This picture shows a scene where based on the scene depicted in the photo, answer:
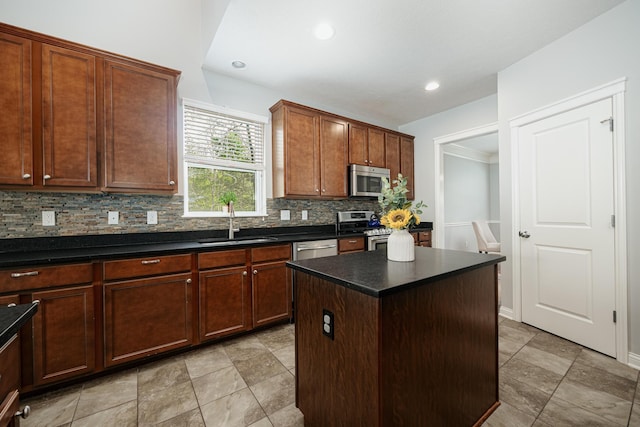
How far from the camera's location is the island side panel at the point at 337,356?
110cm

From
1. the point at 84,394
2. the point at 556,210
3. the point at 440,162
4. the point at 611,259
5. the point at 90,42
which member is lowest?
the point at 84,394

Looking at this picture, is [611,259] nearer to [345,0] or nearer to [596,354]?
[596,354]

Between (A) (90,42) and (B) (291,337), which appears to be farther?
(B) (291,337)

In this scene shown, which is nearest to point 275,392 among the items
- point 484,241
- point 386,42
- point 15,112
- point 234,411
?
point 234,411

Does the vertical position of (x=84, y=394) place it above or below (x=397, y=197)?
below

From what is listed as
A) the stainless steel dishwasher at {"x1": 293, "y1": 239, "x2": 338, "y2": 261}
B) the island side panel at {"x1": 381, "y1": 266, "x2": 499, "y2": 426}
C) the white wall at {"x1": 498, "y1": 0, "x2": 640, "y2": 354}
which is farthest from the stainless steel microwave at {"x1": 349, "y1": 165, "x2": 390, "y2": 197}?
the island side panel at {"x1": 381, "y1": 266, "x2": 499, "y2": 426}

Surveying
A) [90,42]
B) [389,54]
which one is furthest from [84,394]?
→ [389,54]

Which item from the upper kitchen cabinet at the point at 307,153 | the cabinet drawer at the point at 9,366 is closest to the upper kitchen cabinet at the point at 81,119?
the upper kitchen cabinet at the point at 307,153

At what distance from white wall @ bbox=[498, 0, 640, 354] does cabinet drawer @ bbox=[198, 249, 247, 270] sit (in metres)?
2.86

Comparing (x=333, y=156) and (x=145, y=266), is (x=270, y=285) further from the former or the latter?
(x=333, y=156)

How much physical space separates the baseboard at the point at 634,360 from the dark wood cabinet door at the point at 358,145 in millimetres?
3161

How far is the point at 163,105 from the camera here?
2387 mm

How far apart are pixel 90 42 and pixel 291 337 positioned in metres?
3.22

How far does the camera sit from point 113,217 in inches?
95.2
